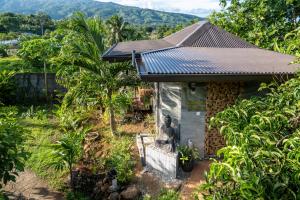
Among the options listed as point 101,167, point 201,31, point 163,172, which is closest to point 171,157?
point 163,172

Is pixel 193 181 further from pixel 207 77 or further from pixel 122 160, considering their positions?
pixel 207 77

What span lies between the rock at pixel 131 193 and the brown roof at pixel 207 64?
259 cm

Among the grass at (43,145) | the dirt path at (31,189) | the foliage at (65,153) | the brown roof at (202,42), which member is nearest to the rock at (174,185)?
the foliage at (65,153)

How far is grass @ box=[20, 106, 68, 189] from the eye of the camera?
26.5 feet

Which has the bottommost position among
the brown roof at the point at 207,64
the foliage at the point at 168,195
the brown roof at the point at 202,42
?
the foliage at the point at 168,195

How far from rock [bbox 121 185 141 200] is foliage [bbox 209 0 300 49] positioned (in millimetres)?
9756

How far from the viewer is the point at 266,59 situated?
8422 millimetres

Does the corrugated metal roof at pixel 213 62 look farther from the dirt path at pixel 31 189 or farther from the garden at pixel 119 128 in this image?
the dirt path at pixel 31 189

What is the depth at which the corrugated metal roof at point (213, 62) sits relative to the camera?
6.59 meters

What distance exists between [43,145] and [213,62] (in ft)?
21.8

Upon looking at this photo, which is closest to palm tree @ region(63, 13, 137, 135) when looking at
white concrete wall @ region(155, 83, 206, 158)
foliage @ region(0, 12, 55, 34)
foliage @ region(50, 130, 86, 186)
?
white concrete wall @ region(155, 83, 206, 158)

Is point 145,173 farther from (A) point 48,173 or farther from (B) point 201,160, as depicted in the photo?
(A) point 48,173

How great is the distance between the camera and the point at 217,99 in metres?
7.65

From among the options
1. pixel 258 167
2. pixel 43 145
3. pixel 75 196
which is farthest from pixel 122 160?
pixel 258 167
